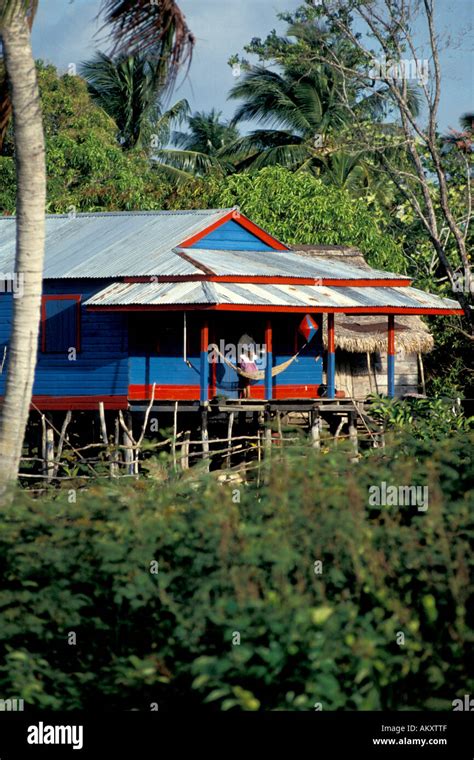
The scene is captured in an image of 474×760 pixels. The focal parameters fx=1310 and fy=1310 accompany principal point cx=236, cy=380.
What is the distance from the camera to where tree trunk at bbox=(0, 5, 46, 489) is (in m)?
12.1

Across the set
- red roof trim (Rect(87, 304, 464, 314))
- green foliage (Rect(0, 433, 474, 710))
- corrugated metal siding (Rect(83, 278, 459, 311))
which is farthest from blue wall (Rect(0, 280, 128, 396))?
green foliage (Rect(0, 433, 474, 710))

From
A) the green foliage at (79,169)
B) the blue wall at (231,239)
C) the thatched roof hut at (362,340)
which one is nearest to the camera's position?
the blue wall at (231,239)

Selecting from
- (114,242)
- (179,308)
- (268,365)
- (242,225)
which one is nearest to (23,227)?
(179,308)

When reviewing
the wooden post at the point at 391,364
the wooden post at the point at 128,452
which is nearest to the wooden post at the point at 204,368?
the wooden post at the point at 128,452

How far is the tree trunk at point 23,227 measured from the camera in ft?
39.6

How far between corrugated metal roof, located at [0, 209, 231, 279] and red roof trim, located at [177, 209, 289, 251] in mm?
122

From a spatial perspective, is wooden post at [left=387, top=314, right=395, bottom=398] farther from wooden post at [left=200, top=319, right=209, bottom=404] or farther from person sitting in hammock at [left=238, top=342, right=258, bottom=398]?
wooden post at [left=200, top=319, right=209, bottom=404]

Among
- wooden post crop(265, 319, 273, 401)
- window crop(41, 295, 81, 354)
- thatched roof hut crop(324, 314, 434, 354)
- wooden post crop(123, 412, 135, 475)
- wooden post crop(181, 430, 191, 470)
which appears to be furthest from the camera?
thatched roof hut crop(324, 314, 434, 354)

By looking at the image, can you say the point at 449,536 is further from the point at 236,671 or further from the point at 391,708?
the point at 236,671

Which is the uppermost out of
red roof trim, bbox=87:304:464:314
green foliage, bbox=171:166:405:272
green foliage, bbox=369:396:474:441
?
green foliage, bbox=171:166:405:272

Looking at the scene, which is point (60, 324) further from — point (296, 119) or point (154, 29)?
point (296, 119)

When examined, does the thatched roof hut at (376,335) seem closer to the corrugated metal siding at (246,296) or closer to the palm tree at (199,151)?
the corrugated metal siding at (246,296)

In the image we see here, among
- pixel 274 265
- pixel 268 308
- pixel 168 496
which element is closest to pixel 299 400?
pixel 268 308

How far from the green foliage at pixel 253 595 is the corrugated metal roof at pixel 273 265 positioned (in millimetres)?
12737
